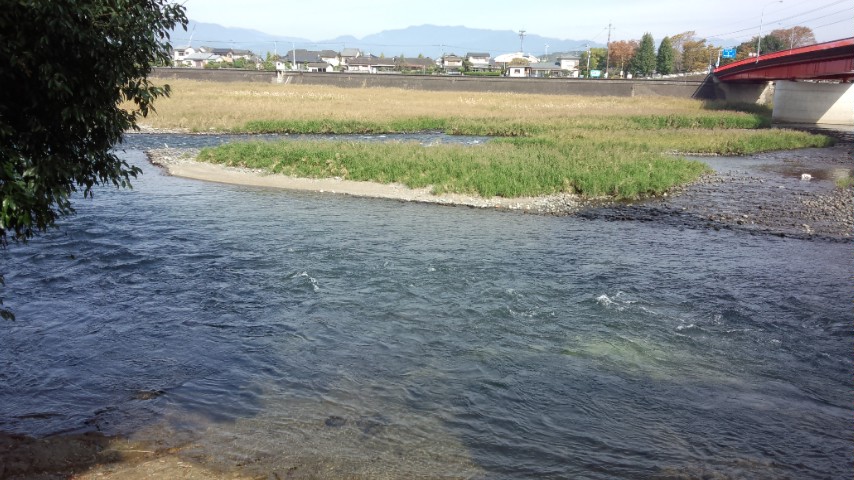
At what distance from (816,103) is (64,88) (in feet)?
278

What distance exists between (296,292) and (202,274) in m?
3.23

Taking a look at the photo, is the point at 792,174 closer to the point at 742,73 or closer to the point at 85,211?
the point at 85,211

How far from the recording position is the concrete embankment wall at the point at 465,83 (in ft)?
306

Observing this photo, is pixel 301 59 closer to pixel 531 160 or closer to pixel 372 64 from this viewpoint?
pixel 372 64

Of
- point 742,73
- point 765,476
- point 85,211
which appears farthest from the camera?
point 742,73

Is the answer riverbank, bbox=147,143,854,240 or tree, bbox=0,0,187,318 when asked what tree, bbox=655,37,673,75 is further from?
tree, bbox=0,0,187,318

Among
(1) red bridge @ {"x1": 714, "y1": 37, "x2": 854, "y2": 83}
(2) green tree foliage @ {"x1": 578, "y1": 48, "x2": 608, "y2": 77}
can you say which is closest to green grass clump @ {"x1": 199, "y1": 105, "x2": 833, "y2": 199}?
(1) red bridge @ {"x1": 714, "y1": 37, "x2": 854, "y2": 83}

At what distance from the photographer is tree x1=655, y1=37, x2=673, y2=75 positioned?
134 meters

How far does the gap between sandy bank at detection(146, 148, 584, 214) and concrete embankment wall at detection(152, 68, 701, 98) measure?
6081 centimetres

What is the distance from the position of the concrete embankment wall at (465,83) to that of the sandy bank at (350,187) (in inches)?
2394

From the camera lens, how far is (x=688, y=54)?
500 feet


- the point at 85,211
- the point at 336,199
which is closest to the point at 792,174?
the point at 336,199

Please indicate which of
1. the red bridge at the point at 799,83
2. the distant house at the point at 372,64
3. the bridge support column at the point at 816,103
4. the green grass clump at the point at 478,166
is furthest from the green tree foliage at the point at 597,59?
the green grass clump at the point at 478,166

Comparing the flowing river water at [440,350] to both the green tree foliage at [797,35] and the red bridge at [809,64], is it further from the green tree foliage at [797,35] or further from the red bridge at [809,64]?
the green tree foliage at [797,35]
